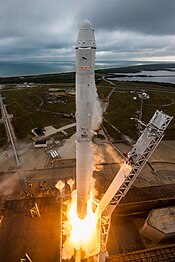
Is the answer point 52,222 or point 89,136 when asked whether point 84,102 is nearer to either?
point 89,136

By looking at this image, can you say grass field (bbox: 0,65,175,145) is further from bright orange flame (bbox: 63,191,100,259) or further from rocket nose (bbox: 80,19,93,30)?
rocket nose (bbox: 80,19,93,30)

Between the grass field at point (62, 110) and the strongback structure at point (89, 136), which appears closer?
the strongback structure at point (89, 136)

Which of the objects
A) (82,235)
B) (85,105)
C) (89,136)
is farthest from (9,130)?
(85,105)

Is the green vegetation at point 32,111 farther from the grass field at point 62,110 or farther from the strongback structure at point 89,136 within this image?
the strongback structure at point 89,136

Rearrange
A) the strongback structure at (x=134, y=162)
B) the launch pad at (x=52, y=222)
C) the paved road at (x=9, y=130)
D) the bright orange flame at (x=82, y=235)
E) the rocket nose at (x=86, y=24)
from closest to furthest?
1. the rocket nose at (x=86, y=24)
2. the strongback structure at (x=134, y=162)
3. the bright orange flame at (x=82, y=235)
4. the launch pad at (x=52, y=222)
5. the paved road at (x=9, y=130)

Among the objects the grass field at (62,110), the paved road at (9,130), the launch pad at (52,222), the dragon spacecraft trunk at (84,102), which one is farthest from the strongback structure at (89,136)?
the grass field at (62,110)

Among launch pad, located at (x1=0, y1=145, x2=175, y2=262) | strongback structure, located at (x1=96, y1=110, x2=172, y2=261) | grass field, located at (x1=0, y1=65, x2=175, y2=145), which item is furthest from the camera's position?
grass field, located at (x1=0, y1=65, x2=175, y2=145)

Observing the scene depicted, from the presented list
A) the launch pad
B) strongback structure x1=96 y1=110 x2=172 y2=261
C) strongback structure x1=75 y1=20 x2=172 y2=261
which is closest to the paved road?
the launch pad

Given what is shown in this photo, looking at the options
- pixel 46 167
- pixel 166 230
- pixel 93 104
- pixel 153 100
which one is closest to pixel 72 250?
pixel 166 230
